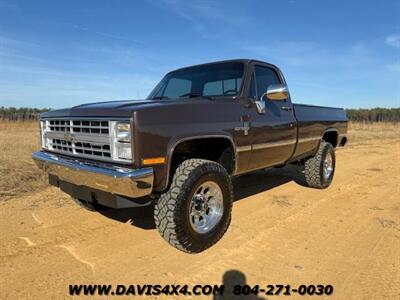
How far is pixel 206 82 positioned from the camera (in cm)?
499

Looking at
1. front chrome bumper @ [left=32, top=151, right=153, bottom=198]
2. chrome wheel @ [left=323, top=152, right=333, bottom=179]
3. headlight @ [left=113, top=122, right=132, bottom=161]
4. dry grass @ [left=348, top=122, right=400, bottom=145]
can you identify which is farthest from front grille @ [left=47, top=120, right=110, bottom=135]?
dry grass @ [left=348, top=122, right=400, bottom=145]

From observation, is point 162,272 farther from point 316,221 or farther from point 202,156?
point 316,221

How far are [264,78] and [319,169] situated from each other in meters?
2.24

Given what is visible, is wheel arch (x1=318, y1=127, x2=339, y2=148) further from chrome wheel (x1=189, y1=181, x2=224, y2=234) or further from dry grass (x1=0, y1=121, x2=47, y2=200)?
dry grass (x1=0, y1=121, x2=47, y2=200)

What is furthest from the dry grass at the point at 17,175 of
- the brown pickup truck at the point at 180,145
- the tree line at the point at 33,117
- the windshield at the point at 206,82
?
the tree line at the point at 33,117

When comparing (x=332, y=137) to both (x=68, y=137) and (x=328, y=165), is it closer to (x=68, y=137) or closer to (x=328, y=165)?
(x=328, y=165)

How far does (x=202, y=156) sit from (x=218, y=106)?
695 mm

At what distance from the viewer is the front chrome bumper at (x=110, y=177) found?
318 cm

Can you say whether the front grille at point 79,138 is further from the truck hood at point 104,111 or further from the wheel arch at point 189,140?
the wheel arch at point 189,140

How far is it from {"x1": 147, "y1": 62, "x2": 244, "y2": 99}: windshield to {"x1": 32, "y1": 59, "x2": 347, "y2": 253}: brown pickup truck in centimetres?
1

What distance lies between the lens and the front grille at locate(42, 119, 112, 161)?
346cm

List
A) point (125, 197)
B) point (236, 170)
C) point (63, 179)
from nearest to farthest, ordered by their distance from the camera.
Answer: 1. point (125, 197)
2. point (63, 179)
3. point (236, 170)

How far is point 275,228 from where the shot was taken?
453 centimetres

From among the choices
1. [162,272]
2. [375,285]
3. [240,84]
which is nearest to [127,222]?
[162,272]
